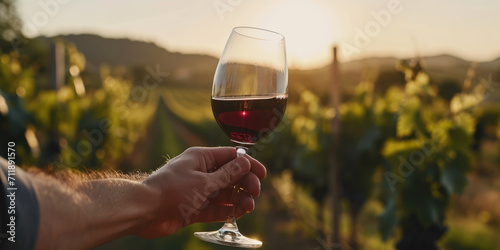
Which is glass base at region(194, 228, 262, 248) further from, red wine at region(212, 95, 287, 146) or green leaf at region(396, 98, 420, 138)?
green leaf at region(396, 98, 420, 138)

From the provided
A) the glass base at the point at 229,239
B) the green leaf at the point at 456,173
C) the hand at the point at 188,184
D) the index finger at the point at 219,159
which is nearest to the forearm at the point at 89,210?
the hand at the point at 188,184

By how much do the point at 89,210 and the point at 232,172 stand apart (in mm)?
541

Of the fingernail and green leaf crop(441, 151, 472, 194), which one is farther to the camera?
green leaf crop(441, 151, 472, 194)

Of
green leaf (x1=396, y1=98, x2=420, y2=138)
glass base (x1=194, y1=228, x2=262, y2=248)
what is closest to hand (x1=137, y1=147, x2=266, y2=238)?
glass base (x1=194, y1=228, x2=262, y2=248)

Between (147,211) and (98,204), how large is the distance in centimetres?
24

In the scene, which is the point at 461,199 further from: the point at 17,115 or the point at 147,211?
the point at 147,211

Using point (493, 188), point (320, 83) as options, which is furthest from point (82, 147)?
point (320, 83)

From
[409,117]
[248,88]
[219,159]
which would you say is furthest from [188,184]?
[409,117]

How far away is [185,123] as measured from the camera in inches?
990

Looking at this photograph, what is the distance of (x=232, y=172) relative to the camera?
169cm

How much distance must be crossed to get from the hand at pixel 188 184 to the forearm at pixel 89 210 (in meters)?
0.06

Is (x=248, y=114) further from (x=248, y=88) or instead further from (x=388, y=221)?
(x=388, y=221)

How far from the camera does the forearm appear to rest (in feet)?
3.65

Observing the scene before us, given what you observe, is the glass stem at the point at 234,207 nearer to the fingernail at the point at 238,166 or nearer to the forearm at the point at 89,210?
the fingernail at the point at 238,166
